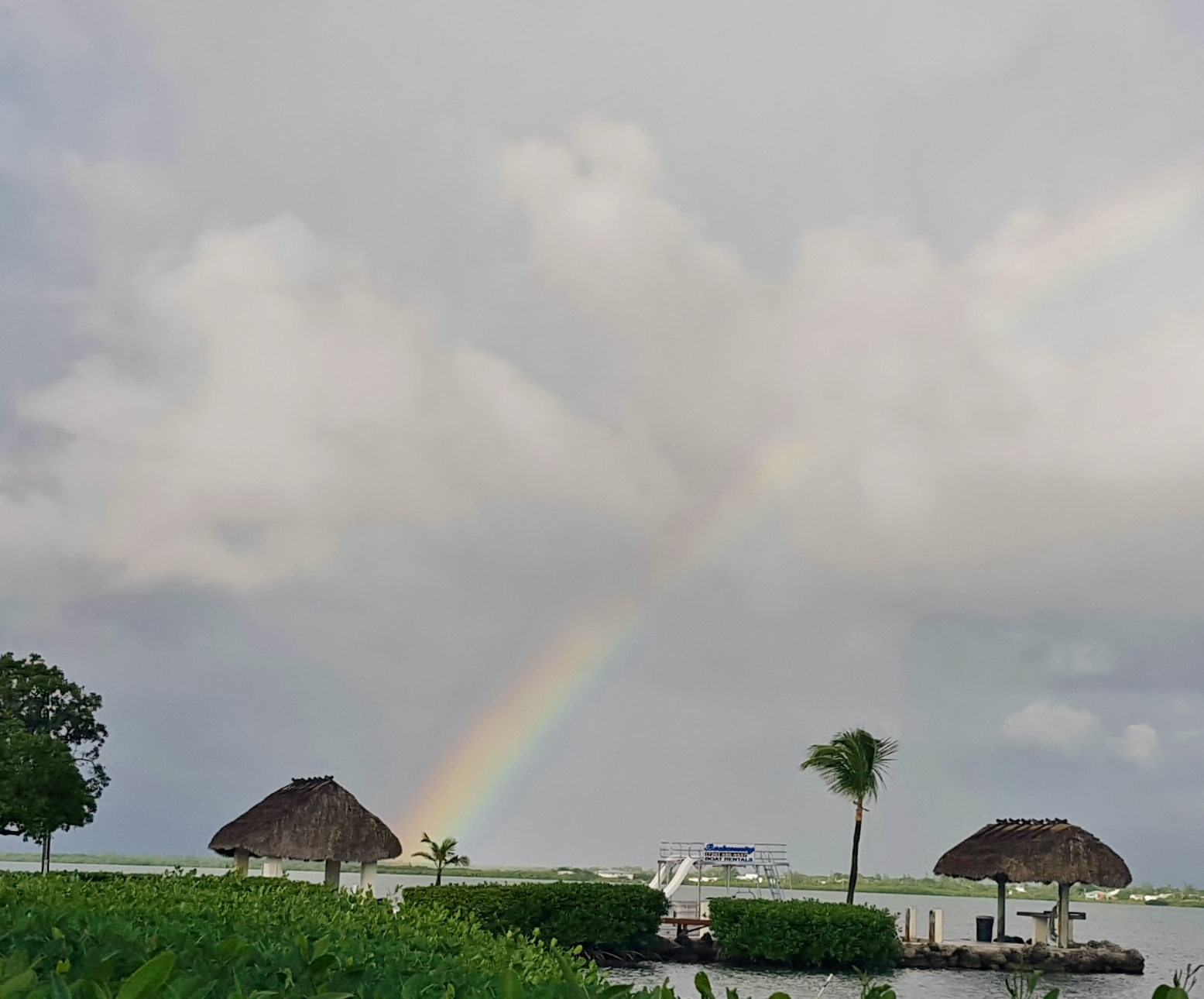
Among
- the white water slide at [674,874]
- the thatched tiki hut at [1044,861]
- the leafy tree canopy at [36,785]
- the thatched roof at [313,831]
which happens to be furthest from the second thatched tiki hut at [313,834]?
the thatched tiki hut at [1044,861]

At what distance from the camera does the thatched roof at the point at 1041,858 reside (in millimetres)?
36938

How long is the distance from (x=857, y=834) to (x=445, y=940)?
1423 inches

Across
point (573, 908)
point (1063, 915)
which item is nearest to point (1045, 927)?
point (1063, 915)

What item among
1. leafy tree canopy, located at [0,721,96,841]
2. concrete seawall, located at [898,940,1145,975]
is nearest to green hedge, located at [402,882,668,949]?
concrete seawall, located at [898,940,1145,975]

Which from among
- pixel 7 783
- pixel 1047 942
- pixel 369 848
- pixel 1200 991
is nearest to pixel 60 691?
pixel 7 783

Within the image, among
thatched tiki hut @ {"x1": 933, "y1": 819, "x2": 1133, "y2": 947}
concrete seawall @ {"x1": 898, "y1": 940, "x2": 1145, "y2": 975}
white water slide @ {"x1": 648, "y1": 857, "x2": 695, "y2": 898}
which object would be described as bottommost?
concrete seawall @ {"x1": 898, "y1": 940, "x2": 1145, "y2": 975}

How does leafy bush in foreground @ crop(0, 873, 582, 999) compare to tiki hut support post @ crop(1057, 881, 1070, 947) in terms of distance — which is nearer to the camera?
leafy bush in foreground @ crop(0, 873, 582, 999)

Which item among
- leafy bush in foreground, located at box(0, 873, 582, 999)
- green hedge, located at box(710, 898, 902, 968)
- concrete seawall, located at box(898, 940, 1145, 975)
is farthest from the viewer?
concrete seawall, located at box(898, 940, 1145, 975)

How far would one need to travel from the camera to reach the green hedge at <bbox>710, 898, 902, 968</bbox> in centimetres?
3169

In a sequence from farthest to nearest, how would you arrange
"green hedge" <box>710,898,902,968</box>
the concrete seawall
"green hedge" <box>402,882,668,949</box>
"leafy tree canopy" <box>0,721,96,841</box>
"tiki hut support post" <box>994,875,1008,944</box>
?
"leafy tree canopy" <box>0,721,96,841</box> < "tiki hut support post" <box>994,875,1008,944</box> < the concrete seawall < "green hedge" <box>710,898,902,968</box> < "green hedge" <box>402,882,668,949</box>

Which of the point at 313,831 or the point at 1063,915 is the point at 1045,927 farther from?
the point at 313,831

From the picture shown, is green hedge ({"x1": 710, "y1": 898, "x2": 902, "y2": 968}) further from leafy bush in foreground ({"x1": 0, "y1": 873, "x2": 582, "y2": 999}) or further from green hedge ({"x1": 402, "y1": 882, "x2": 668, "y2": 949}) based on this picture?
leafy bush in foreground ({"x1": 0, "y1": 873, "x2": 582, "y2": 999})

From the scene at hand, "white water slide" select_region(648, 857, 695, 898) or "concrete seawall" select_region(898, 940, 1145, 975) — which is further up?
"white water slide" select_region(648, 857, 695, 898)

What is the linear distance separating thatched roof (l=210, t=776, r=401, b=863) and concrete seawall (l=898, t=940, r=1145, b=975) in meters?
15.0
